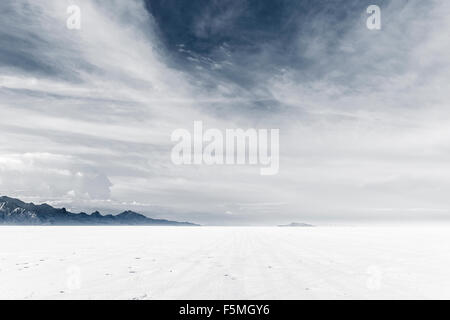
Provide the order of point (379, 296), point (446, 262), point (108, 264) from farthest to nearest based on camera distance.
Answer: point (446, 262)
point (108, 264)
point (379, 296)

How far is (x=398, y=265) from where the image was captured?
16.5 meters
